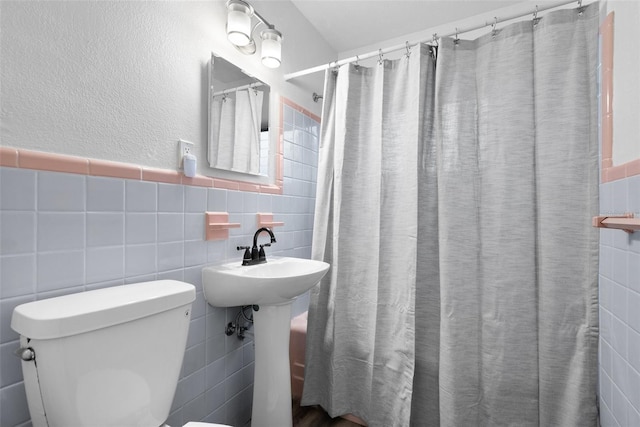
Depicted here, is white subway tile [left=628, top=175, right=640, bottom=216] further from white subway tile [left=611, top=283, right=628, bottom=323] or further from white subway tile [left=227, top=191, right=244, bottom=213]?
white subway tile [left=227, top=191, right=244, bottom=213]

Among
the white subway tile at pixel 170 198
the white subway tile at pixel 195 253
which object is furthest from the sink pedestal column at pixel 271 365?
the white subway tile at pixel 170 198

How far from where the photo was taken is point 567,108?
3.97ft

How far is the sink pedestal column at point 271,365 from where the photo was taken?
1346mm

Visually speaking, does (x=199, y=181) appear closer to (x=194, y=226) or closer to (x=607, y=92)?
(x=194, y=226)

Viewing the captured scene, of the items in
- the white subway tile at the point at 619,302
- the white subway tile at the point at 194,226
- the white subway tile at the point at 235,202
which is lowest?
the white subway tile at the point at 619,302

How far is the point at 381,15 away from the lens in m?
1.98

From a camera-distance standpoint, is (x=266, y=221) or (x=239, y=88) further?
(x=266, y=221)

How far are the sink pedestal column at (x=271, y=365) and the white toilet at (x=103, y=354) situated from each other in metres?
0.46

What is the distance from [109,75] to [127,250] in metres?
0.58

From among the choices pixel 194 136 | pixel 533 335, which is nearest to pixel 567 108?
pixel 533 335

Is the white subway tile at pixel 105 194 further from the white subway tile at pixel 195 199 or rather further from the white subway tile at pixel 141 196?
the white subway tile at pixel 195 199

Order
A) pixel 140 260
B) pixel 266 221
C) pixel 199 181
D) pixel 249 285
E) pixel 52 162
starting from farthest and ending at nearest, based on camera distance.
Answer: pixel 266 221 < pixel 199 181 < pixel 249 285 < pixel 140 260 < pixel 52 162

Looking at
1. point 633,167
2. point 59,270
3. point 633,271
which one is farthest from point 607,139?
point 59,270

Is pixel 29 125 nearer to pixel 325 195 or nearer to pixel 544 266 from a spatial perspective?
pixel 325 195
